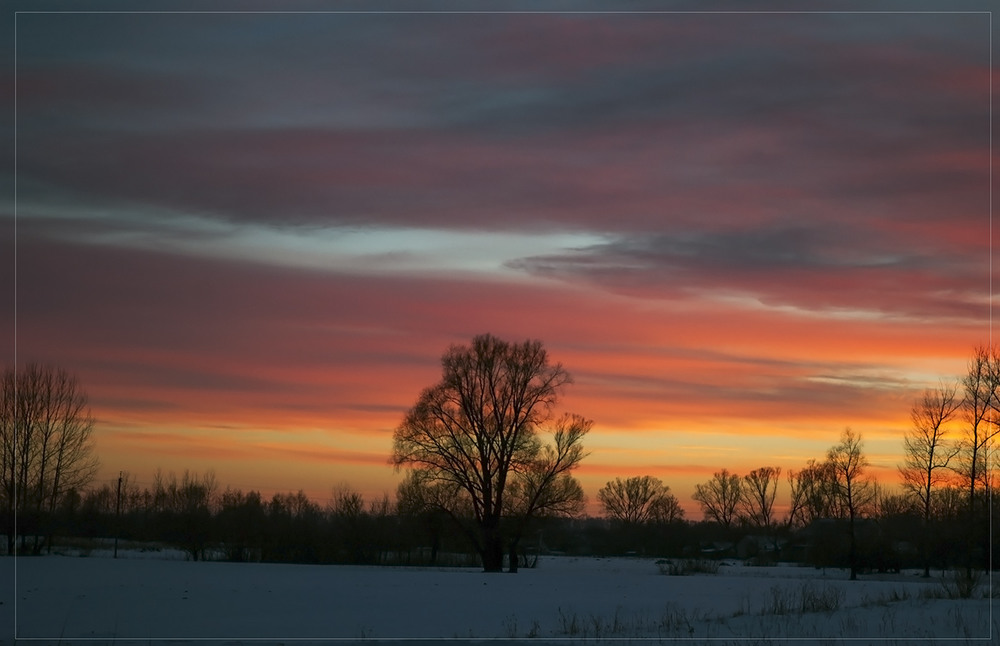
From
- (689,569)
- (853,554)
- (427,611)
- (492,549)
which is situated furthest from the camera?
(853,554)

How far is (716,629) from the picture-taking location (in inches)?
782

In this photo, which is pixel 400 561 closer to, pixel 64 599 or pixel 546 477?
pixel 546 477

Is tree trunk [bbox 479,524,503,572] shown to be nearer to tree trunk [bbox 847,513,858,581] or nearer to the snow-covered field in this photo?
the snow-covered field

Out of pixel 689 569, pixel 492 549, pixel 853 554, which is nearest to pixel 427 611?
pixel 492 549

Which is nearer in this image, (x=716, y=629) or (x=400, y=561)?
(x=716, y=629)

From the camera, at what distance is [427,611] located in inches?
967

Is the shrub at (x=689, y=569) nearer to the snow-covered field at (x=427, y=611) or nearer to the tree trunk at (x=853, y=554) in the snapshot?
the tree trunk at (x=853, y=554)

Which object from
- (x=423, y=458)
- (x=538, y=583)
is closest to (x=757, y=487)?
(x=423, y=458)

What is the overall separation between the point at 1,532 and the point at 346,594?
1393 inches

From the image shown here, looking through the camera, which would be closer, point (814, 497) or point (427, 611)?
point (427, 611)

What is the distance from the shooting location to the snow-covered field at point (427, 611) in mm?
18672

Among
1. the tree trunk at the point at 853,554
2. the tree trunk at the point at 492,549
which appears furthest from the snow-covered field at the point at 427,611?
the tree trunk at the point at 853,554

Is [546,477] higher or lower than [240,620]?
higher

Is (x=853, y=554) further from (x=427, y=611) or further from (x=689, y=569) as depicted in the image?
(x=427, y=611)
